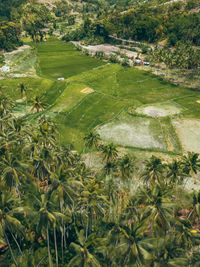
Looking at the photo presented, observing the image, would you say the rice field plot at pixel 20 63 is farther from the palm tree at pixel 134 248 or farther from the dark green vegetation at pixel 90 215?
the palm tree at pixel 134 248

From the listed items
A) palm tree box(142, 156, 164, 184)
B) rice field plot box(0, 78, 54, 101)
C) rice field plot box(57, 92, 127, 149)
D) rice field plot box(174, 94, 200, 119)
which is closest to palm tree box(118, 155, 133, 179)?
palm tree box(142, 156, 164, 184)

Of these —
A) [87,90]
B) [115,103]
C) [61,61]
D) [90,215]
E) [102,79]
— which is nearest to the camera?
[90,215]

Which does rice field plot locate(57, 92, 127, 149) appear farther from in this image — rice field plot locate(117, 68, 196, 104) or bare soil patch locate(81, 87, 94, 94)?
rice field plot locate(117, 68, 196, 104)

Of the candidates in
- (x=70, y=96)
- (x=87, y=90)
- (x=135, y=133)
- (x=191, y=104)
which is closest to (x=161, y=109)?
(x=191, y=104)

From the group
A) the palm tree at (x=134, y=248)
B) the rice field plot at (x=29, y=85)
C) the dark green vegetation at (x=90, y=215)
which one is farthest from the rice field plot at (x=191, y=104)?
the palm tree at (x=134, y=248)

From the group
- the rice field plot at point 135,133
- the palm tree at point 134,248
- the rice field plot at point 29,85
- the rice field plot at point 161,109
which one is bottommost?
the rice field plot at point 135,133

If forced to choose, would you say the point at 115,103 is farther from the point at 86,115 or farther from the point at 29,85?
the point at 29,85

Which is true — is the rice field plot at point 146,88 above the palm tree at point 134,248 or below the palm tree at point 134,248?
below
